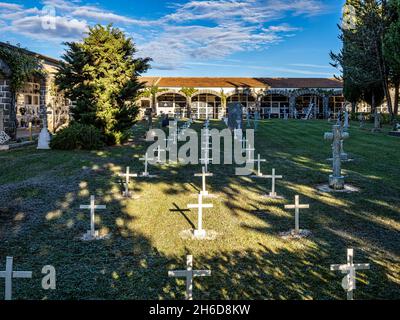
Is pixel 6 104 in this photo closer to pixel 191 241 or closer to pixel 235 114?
pixel 235 114

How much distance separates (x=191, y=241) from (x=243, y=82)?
144ft

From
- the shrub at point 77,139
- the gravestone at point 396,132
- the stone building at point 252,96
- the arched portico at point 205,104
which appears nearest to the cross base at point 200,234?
the shrub at point 77,139

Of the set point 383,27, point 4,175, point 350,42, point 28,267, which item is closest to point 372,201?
point 28,267

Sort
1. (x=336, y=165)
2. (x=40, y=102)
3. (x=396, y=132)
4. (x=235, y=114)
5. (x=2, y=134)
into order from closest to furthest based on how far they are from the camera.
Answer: (x=336, y=165), (x=2, y=134), (x=396, y=132), (x=235, y=114), (x=40, y=102)

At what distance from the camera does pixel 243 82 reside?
47.8m

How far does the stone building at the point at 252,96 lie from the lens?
149 ft

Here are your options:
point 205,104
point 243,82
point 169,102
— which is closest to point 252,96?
point 243,82

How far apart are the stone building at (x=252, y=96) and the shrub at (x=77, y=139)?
28818mm

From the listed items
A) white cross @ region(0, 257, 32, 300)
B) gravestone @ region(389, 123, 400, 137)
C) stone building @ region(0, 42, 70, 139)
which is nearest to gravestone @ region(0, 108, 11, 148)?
stone building @ region(0, 42, 70, 139)

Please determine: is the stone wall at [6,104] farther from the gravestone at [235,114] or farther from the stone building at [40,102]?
the gravestone at [235,114]

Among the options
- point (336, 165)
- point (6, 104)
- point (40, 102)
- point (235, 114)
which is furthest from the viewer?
point (40, 102)

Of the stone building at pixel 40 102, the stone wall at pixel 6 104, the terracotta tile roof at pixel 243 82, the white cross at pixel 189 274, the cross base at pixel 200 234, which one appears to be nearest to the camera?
the white cross at pixel 189 274

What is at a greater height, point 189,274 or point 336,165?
point 336,165
